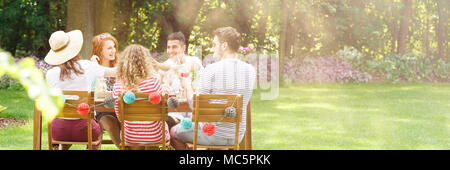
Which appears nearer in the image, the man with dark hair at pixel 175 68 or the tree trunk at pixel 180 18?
the man with dark hair at pixel 175 68

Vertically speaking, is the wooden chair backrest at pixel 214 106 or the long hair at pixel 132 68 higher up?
the long hair at pixel 132 68

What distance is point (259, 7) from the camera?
69.6ft

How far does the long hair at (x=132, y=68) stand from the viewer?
4.38m

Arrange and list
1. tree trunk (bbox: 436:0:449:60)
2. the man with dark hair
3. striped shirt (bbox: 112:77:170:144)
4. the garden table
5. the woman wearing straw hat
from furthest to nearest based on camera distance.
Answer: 1. tree trunk (bbox: 436:0:449:60)
2. the man with dark hair
3. the woman wearing straw hat
4. striped shirt (bbox: 112:77:170:144)
5. the garden table

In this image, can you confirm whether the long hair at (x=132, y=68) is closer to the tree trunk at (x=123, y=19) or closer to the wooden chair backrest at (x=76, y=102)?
the wooden chair backrest at (x=76, y=102)

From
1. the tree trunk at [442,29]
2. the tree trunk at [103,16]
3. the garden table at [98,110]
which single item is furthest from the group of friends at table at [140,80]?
the tree trunk at [442,29]

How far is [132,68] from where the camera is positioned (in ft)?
14.4

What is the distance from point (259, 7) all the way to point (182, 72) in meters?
15.9

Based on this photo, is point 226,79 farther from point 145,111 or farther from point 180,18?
point 180,18

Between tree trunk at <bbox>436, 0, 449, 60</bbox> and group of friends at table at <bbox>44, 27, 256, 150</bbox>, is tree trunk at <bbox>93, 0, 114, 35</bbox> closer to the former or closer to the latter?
group of friends at table at <bbox>44, 27, 256, 150</bbox>

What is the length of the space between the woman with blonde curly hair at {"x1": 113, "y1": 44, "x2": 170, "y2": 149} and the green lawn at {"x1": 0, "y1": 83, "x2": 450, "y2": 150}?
305cm

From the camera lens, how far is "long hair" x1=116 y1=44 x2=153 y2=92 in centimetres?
438

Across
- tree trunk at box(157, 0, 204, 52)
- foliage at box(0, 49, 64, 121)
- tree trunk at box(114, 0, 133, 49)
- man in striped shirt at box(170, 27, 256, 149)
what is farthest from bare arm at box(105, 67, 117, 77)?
tree trunk at box(114, 0, 133, 49)
